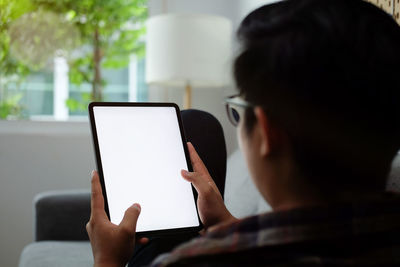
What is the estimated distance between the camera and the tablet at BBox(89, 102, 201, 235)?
0.95 m

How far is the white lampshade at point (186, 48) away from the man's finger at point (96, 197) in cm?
145

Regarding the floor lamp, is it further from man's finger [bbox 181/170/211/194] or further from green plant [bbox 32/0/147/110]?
man's finger [bbox 181/170/211/194]

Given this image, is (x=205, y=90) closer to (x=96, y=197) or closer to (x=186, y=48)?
(x=186, y=48)

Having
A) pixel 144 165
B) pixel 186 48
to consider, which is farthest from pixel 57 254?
pixel 186 48

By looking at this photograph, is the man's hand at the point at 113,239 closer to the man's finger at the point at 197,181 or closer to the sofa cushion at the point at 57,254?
the man's finger at the point at 197,181

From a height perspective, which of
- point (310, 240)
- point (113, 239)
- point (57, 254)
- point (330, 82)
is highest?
point (330, 82)

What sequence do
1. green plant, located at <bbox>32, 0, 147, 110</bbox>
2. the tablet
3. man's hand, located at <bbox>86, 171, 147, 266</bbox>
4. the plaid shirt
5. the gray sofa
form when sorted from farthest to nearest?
green plant, located at <bbox>32, 0, 147, 110</bbox>
the gray sofa
the tablet
man's hand, located at <bbox>86, 171, 147, 266</bbox>
the plaid shirt

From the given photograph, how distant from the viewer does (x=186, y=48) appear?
2307mm

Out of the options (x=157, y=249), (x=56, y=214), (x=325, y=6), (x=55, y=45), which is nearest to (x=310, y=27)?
(x=325, y=6)

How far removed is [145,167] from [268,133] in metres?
0.50

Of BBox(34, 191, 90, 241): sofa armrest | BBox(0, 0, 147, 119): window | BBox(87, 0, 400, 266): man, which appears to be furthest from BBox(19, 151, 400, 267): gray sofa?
BBox(0, 0, 147, 119): window

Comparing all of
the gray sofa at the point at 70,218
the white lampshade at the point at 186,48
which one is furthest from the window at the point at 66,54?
the gray sofa at the point at 70,218

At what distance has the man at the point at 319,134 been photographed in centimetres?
48

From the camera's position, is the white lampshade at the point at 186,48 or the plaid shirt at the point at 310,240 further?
the white lampshade at the point at 186,48
